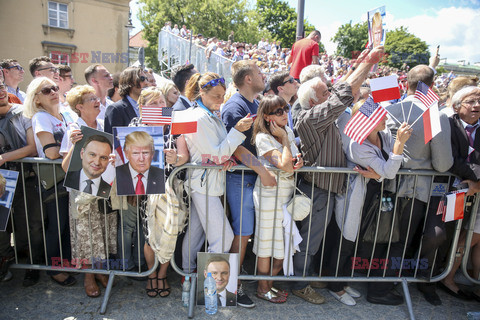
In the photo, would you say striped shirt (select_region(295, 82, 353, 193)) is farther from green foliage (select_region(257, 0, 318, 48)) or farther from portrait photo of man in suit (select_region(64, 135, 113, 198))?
green foliage (select_region(257, 0, 318, 48))

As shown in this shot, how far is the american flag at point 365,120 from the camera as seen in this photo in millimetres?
2727

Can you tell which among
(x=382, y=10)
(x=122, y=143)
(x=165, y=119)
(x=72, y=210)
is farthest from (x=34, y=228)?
(x=382, y=10)

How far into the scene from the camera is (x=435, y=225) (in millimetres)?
3213

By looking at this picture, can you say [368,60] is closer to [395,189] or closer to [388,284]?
[395,189]

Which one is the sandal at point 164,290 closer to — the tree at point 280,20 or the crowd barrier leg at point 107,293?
the crowd barrier leg at point 107,293

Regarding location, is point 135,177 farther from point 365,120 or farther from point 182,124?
point 365,120

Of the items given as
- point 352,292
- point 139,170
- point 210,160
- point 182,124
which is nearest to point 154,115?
point 182,124

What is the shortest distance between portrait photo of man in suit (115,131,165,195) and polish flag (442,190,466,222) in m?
2.65

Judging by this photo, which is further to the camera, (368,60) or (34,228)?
(34,228)

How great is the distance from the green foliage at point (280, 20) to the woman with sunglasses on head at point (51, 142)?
55360 mm

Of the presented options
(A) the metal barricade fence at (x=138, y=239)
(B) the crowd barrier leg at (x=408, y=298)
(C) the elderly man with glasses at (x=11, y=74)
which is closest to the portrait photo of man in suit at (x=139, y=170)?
(A) the metal barricade fence at (x=138, y=239)

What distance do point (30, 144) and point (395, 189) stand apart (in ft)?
11.7

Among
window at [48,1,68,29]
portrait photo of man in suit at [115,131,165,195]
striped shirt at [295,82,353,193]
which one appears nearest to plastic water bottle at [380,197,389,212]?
striped shirt at [295,82,353,193]

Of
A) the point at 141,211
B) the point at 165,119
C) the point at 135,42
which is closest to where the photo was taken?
the point at 165,119
